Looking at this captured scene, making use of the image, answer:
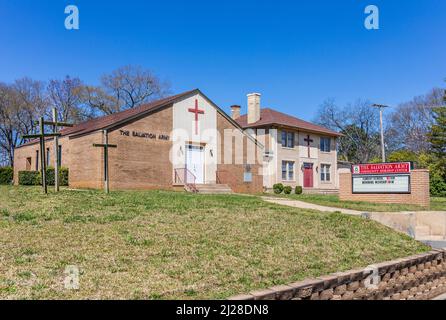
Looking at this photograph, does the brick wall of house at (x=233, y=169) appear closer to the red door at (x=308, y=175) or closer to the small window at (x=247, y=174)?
the small window at (x=247, y=174)

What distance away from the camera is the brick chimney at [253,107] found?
3591cm

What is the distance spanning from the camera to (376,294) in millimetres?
6762

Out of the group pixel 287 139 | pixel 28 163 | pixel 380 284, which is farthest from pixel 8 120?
pixel 380 284

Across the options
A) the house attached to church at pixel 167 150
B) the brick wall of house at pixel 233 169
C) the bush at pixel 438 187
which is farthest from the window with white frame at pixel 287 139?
the bush at pixel 438 187

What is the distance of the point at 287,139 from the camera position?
118 feet

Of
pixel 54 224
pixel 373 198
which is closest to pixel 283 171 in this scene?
pixel 373 198

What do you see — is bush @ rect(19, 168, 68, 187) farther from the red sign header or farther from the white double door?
the red sign header

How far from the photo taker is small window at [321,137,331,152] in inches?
1548

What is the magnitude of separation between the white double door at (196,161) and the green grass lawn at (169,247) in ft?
41.5

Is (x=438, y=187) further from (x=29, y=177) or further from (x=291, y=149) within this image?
(x=29, y=177)

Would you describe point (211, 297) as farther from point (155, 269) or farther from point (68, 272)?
point (68, 272)

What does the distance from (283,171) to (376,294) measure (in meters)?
28.7

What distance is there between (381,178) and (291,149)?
16.5 m

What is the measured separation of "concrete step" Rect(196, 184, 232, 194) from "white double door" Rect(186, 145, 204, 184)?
120 centimetres
